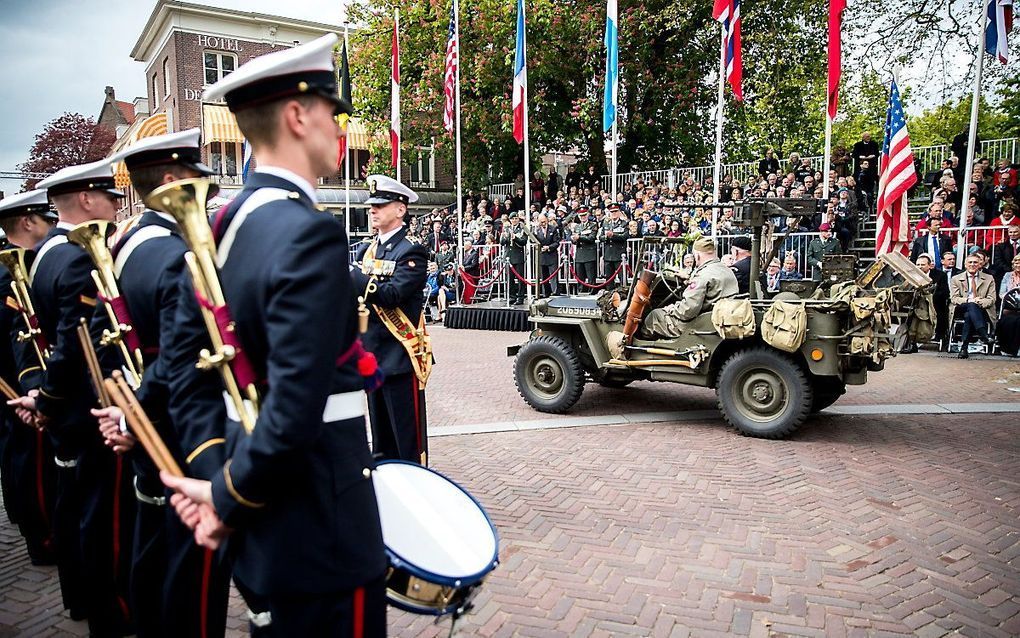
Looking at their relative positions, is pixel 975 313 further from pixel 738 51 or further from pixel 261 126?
pixel 261 126

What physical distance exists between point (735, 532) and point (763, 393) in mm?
2581

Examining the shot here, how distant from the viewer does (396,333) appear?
4.70m

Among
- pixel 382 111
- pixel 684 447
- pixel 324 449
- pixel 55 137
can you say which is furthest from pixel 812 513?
pixel 55 137

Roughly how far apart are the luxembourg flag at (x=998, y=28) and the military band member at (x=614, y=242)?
7283 mm

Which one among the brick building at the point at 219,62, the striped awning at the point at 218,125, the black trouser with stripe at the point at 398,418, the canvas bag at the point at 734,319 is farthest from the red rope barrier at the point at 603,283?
the brick building at the point at 219,62

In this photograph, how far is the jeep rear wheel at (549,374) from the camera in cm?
785

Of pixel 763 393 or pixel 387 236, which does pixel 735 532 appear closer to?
pixel 763 393

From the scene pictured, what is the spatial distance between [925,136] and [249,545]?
47497 millimetres

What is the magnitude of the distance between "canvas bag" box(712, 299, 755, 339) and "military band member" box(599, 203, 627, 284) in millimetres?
8498

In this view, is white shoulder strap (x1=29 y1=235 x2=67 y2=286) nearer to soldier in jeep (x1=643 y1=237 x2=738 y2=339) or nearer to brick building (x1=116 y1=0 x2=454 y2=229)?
soldier in jeep (x1=643 y1=237 x2=738 y2=339)

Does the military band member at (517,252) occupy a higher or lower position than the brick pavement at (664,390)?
higher

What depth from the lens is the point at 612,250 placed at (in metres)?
15.5

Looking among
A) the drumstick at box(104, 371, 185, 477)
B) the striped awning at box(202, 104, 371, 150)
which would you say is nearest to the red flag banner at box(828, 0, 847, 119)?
the drumstick at box(104, 371, 185, 477)

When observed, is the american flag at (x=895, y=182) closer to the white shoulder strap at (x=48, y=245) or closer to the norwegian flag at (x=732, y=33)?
the norwegian flag at (x=732, y=33)
